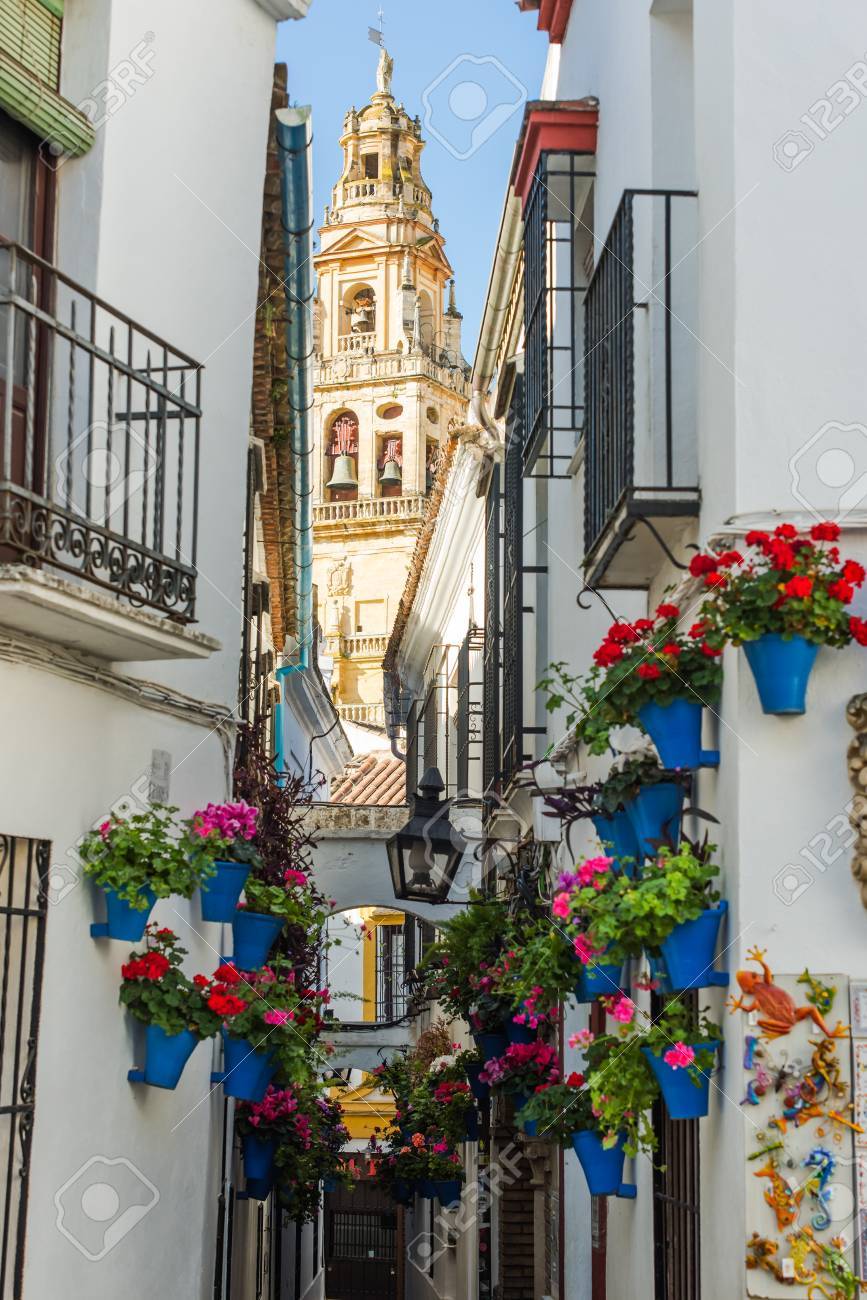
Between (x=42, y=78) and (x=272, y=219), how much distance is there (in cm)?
300

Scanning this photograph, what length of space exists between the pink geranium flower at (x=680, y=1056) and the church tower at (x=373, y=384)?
55.1 meters

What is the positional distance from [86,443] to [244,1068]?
2.93m

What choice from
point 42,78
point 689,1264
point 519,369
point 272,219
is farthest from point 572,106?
point 689,1264

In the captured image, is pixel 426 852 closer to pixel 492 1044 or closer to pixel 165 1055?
pixel 492 1044

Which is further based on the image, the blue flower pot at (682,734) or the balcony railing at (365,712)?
the balcony railing at (365,712)

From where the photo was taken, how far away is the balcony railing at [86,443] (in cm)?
577

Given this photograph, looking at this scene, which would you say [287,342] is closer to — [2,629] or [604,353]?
[604,353]

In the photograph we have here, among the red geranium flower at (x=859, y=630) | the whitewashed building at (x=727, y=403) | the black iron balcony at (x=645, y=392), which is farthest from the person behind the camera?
the black iron balcony at (x=645, y=392)

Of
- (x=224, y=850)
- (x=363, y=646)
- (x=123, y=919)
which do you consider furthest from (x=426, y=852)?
(x=363, y=646)

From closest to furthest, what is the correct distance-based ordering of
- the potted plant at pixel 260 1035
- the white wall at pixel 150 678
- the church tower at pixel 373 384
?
the white wall at pixel 150 678 → the potted plant at pixel 260 1035 → the church tower at pixel 373 384

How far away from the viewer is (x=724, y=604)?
17.1 feet

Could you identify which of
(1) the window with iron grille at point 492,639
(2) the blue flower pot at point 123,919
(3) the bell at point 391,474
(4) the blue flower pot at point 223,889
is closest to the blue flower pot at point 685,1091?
(2) the blue flower pot at point 123,919

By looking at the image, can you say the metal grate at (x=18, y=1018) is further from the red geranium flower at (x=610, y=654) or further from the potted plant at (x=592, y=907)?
the red geranium flower at (x=610, y=654)

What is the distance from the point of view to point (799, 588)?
16.3 ft
